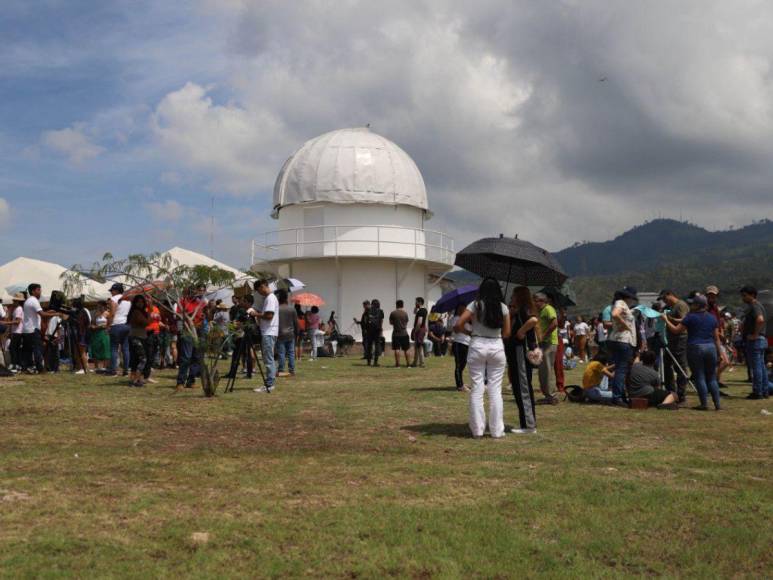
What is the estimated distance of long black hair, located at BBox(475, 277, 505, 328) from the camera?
7652 millimetres

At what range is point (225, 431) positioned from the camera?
26.8 feet

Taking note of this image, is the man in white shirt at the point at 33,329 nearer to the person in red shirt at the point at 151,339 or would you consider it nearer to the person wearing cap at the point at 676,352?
the person in red shirt at the point at 151,339

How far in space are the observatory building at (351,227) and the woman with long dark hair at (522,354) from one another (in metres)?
22.9

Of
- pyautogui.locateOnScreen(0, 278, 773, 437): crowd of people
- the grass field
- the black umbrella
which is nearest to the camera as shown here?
the grass field

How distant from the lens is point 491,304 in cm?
767

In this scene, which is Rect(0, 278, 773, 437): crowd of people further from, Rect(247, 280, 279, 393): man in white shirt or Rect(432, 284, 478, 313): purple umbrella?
Rect(432, 284, 478, 313): purple umbrella

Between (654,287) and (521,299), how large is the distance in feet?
300

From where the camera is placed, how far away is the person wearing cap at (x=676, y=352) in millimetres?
12016

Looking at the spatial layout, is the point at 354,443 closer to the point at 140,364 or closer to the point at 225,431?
the point at 225,431

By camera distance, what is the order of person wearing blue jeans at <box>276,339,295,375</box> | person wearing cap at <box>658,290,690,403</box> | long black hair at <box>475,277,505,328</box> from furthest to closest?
person wearing blue jeans at <box>276,339,295,375</box>, person wearing cap at <box>658,290,690,403</box>, long black hair at <box>475,277,505,328</box>

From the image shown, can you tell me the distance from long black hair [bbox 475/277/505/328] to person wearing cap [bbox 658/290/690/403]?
5.18m

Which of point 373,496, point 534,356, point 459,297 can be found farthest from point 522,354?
point 459,297

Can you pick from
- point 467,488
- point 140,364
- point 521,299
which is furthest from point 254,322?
point 467,488

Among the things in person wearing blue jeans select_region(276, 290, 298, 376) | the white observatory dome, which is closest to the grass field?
person wearing blue jeans select_region(276, 290, 298, 376)
